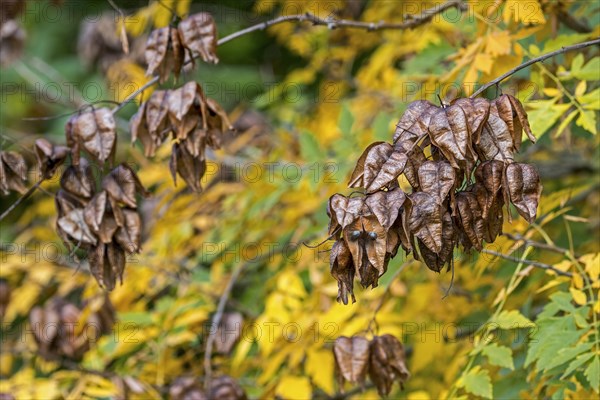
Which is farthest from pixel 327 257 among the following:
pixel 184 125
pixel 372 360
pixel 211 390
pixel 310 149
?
pixel 184 125

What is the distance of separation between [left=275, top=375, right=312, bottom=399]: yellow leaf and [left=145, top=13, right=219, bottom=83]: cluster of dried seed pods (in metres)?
1.12

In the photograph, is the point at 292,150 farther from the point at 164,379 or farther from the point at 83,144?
the point at 83,144

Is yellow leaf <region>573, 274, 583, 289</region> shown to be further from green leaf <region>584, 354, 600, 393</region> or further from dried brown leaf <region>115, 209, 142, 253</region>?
dried brown leaf <region>115, 209, 142, 253</region>

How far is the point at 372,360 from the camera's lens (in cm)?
221

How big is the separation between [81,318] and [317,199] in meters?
1.06

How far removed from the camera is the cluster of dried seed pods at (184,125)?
2.10m

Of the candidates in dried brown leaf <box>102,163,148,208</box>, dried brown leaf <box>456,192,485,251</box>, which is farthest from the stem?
dried brown leaf <box>456,192,485,251</box>

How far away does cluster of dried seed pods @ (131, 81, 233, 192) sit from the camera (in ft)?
6.89

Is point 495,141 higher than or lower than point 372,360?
higher

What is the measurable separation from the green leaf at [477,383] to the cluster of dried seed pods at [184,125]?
855 mm

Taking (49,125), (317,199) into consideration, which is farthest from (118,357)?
(49,125)

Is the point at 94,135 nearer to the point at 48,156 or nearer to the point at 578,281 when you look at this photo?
the point at 48,156

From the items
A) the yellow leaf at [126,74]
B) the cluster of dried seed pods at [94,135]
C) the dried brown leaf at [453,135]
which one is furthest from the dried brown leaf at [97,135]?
the yellow leaf at [126,74]

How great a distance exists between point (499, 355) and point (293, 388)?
2.80 feet
